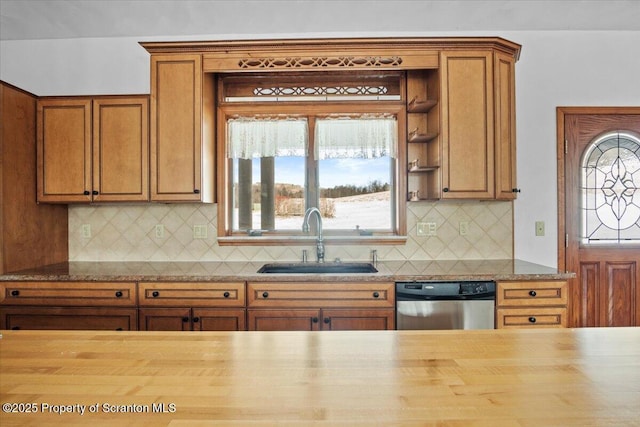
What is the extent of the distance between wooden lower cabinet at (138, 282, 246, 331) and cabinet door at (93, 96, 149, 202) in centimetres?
75

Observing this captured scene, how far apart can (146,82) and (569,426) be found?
338 centimetres

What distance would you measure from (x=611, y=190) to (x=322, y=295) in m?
2.46

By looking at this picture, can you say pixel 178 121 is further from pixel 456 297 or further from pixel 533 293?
pixel 533 293

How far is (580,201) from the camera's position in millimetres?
2979

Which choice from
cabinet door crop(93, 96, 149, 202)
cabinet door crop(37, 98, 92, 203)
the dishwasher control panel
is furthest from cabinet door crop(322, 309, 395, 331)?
cabinet door crop(37, 98, 92, 203)

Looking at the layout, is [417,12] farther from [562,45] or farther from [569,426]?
[569,426]

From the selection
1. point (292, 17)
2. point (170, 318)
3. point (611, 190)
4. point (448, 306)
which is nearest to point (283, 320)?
point (170, 318)

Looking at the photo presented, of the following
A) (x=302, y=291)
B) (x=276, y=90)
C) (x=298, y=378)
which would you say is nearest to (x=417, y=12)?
(x=276, y=90)

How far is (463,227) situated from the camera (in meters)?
2.98

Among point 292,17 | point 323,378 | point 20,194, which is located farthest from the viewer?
point 292,17

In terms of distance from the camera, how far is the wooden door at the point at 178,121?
2.68 meters

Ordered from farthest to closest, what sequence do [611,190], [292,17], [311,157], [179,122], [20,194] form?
[311,157] < [611,190] < [292,17] < [179,122] < [20,194]

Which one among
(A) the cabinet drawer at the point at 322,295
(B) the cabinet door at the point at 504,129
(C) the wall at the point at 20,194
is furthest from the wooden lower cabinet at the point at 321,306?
(C) the wall at the point at 20,194

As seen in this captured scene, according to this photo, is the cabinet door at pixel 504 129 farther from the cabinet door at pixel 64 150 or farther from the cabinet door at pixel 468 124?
the cabinet door at pixel 64 150
